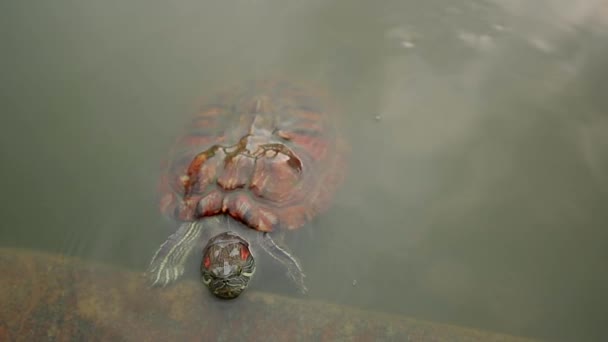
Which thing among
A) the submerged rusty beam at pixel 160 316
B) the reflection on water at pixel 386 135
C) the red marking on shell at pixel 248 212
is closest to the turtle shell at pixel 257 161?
the red marking on shell at pixel 248 212

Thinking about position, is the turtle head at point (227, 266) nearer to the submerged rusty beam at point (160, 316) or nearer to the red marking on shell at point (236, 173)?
the submerged rusty beam at point (160, 316)

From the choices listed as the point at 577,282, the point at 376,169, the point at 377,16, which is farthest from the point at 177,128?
the point at 577,282

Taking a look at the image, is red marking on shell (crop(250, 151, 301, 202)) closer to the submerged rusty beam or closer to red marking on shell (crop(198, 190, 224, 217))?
red marking on shell (crop(198, 190, 224, 217))

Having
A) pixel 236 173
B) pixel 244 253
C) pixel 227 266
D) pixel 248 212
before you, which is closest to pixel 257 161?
pixel 236 173

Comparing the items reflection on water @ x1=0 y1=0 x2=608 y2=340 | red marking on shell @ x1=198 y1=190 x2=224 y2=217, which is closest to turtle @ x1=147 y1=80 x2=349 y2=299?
red marking on shell @ x1=198 y1=190 x2=224 y2=217

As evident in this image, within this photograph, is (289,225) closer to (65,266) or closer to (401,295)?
(401,295)

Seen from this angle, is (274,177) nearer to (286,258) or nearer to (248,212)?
(248,212)
